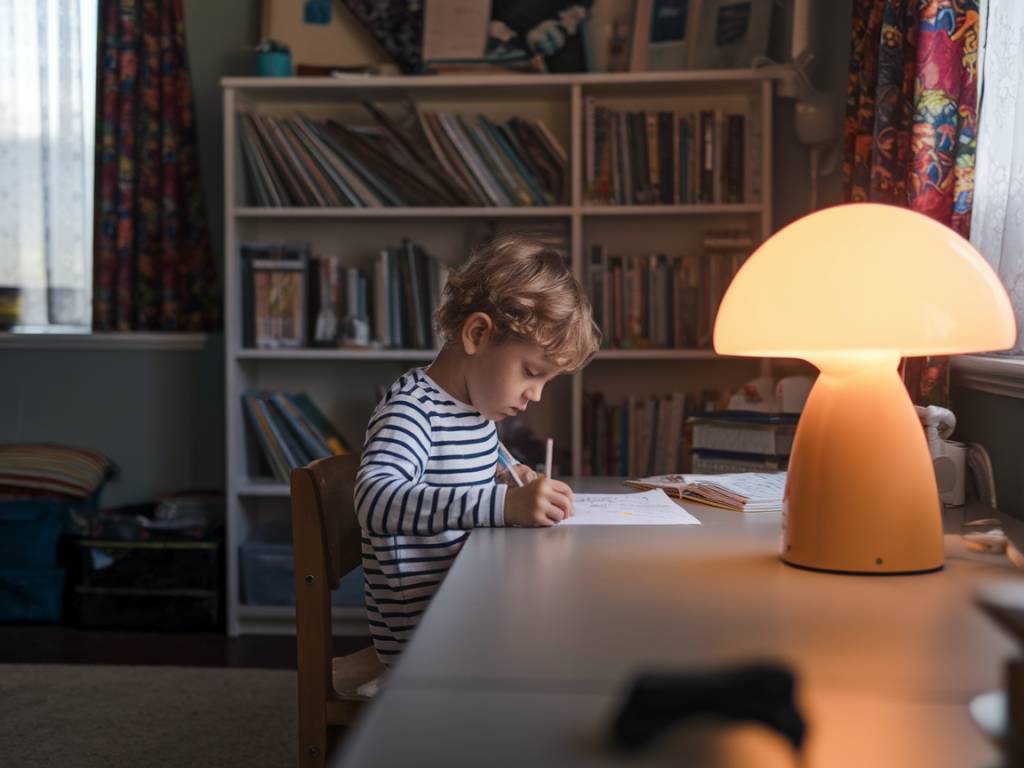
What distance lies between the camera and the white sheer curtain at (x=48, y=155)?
338cm

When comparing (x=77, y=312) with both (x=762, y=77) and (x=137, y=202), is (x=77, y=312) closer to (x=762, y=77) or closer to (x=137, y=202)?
(x=137, y=202)

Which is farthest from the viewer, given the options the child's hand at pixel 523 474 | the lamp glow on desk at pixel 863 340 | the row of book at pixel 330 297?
the row of book at pixel 330 297

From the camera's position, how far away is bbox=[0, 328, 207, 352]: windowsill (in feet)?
11.0

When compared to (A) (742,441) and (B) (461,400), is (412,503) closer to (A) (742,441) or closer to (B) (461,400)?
(B) (461,400)

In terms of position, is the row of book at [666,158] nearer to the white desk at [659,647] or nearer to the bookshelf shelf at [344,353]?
the bookshelf shelf at [344,353]

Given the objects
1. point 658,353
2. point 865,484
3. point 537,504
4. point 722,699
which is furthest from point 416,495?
point 658,353

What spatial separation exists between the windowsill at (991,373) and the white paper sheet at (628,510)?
1.65 ft

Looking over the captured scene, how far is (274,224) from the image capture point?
329 centimetres

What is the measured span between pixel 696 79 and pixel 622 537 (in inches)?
79.4

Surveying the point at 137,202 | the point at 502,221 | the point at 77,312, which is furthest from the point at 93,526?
the point at 502,221

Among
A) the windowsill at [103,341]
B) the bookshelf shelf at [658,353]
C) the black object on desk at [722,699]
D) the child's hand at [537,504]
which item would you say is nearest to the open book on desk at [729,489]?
the child's hand at [537,504]

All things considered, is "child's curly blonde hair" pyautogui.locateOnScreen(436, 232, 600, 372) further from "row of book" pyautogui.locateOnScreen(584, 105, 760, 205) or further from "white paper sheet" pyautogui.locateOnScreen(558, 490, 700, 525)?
"row of book" pyautogui.locateOnScreen(584, 105, 760, 205)

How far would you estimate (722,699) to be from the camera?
0.50 m

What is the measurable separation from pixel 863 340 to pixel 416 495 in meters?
0.55
